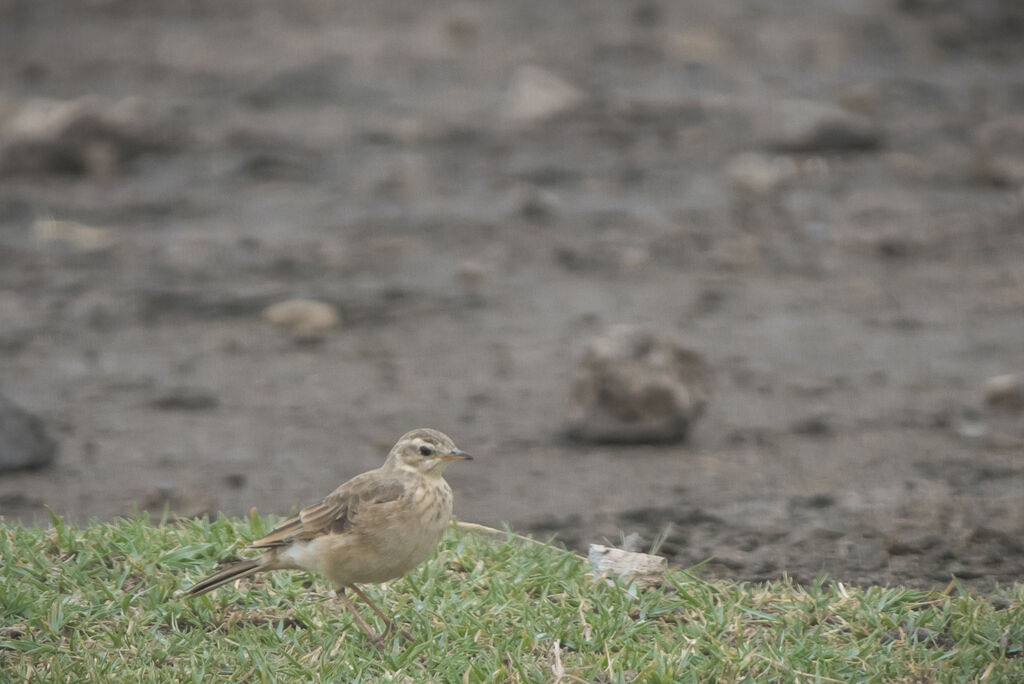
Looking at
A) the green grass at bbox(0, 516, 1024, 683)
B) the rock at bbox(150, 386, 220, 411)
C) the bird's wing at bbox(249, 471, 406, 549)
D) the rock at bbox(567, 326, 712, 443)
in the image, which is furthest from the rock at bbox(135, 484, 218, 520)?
the rock at bbox(567, 326, 712, 443)

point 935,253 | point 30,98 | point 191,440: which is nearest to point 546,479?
point 191,440

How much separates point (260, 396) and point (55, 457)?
1.56 metres

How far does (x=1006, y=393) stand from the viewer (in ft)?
29.2

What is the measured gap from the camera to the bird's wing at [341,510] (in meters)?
5.43

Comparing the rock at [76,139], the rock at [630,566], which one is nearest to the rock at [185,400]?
the rock at [630,566]

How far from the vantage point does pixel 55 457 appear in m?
8.31

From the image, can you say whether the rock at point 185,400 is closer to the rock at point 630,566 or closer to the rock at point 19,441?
the rock at point 19,441

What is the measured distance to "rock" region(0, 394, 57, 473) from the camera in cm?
801

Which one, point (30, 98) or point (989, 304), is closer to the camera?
point (989, 304)

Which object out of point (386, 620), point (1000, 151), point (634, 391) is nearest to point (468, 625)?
point (386, 620)

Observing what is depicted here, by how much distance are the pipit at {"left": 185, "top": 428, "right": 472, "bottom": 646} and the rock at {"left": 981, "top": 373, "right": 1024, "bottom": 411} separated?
4800 millimetres

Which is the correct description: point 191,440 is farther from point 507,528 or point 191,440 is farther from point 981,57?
point 981,57

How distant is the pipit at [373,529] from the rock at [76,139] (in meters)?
9.49

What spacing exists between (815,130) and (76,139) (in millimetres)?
7674
